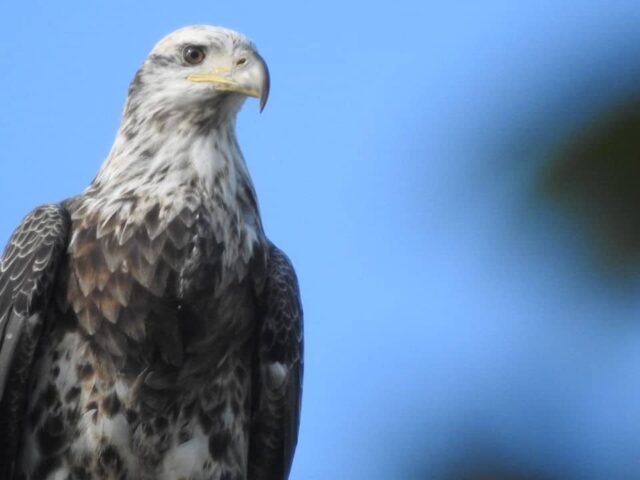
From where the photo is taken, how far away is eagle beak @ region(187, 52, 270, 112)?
5398 mm

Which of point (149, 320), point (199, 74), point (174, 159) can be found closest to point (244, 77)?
point (199, 74)

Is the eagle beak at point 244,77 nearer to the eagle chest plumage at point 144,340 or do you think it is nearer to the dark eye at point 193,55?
the dark eye at point 193,55

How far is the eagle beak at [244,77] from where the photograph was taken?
17.7 ft

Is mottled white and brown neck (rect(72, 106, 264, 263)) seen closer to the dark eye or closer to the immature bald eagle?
the immature bald eagle

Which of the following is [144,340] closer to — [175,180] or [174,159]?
[175,180]

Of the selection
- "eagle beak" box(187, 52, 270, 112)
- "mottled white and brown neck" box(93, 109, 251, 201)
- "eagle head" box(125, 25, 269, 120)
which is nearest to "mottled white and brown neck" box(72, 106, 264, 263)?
"mottled white and brown neck" box(93, 109, 251, 201)

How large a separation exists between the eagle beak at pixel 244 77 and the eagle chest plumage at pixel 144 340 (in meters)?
0.61

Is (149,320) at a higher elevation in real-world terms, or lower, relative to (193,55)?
lower

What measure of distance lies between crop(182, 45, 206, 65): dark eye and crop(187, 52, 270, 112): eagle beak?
90 millimetres

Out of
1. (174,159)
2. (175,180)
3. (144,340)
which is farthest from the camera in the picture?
(174,159)

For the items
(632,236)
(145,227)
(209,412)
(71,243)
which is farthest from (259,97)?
(632,236)

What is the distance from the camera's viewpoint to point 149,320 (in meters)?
5.16

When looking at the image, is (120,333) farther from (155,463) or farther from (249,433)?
(249,433)

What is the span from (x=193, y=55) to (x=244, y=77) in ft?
1.60
